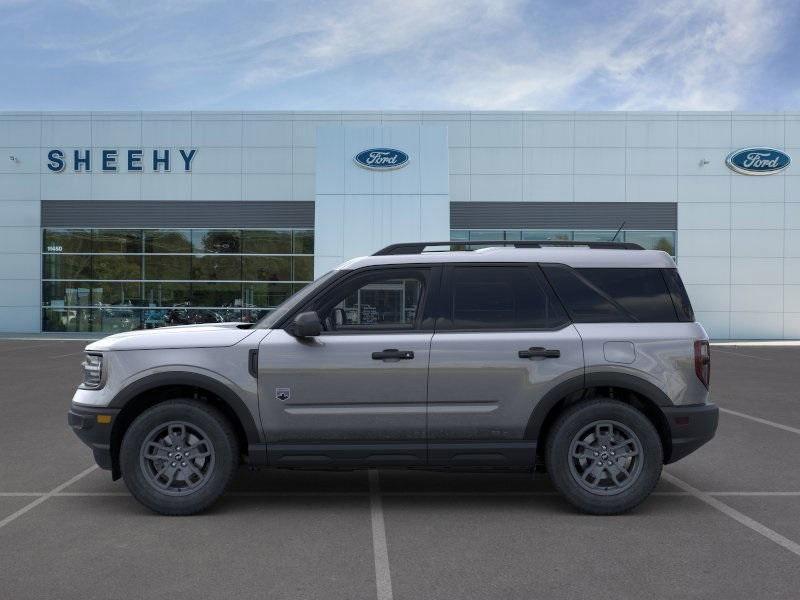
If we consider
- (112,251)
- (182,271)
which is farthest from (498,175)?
(112,251)

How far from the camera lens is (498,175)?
2959cm

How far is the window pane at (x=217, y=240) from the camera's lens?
29594 mm

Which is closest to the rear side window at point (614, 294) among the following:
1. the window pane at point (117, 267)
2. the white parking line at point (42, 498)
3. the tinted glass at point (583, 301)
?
the tinted glass at point (583, 301)

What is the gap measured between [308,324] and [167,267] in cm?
2630

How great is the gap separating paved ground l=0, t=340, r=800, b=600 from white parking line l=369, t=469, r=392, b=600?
0.04 feet

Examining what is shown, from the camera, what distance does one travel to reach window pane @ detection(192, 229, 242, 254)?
29594 millimetres

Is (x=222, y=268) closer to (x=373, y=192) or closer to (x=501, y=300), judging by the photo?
(x=373, y=192)

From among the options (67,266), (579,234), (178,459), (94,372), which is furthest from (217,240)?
(178,459)

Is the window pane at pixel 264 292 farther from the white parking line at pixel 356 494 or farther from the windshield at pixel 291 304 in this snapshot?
the windshield at pixel 291 304

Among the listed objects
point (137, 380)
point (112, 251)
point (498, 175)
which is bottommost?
point (137, 380)

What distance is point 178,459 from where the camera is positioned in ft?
17.1

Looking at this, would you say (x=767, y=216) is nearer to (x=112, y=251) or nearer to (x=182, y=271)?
(x=182, y=271)

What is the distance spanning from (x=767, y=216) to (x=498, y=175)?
34.9ft

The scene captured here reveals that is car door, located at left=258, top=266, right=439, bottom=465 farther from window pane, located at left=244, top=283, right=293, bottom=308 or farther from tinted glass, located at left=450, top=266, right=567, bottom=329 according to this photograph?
window pane, located at left=244, top=283, right=293, bottom=308
